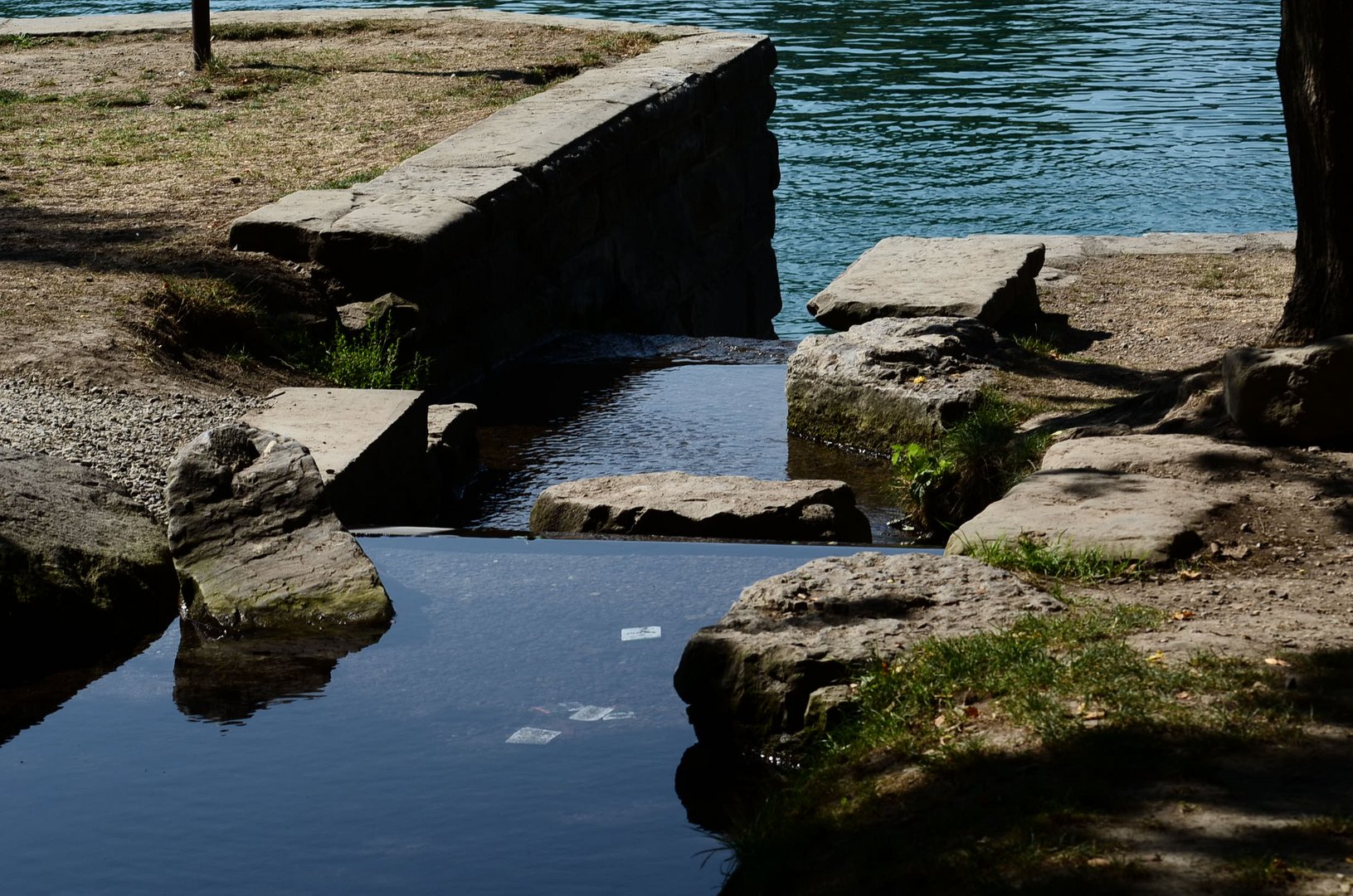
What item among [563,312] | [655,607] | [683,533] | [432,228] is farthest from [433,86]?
[655,607]

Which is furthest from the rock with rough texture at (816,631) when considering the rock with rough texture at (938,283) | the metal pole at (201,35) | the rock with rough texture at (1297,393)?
the metal pole at (201,35)

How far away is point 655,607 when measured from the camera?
4.45 m

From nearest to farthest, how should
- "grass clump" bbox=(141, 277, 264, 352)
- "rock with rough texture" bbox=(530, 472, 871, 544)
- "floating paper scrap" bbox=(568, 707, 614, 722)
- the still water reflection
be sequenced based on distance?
the still water reflection
"floating paper scrap" bbox=(568, 707, 614, 722)
"rock with rough texture" bbox=(530, 472, 871, 544)
"grass clump" bbox=(141, 277, 264, 352)

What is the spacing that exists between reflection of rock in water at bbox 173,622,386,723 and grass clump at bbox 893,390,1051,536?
7.43 feet

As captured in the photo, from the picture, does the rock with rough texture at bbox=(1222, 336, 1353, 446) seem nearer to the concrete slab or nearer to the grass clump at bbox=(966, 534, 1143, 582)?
the grass clump at bbox=(966, 534, 1143, 582)

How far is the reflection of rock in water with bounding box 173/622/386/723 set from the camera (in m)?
3.97

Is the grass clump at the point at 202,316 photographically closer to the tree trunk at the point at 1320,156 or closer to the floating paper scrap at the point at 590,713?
the floating paper scrap at the point at 590,713

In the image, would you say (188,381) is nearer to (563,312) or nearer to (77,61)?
(563,312)

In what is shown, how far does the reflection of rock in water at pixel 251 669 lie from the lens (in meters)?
3.97

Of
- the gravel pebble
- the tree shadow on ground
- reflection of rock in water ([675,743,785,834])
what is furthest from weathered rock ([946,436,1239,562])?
the gravel pebble

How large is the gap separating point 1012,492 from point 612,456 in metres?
2.19

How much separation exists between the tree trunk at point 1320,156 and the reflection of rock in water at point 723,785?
307 centimetres

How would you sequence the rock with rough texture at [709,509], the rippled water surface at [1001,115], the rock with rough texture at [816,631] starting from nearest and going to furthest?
the rock with rough texture at [816,631] → the rock with rough texture at [709,509] → the rippled water surface at [1001,115]

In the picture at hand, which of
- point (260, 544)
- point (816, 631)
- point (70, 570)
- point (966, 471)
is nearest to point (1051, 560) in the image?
point (816, 631)
